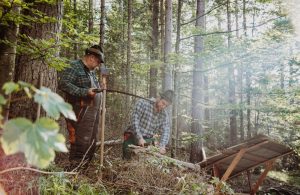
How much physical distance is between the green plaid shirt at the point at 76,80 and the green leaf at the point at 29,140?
371 centimetres

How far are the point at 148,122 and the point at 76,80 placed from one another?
178 centimetres

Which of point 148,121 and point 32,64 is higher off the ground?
point 32,64

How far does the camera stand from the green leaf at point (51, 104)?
3.89 ft

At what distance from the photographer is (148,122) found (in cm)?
612

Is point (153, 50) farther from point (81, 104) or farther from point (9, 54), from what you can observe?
point (9, 54)

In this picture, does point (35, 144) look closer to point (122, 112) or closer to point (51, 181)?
point (51, 181)

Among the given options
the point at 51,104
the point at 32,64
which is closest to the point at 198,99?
the point at 32,64

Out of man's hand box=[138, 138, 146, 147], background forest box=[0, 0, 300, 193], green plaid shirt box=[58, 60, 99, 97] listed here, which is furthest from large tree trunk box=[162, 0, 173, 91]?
green plaid shirt box=[58, 60, 99, 97]

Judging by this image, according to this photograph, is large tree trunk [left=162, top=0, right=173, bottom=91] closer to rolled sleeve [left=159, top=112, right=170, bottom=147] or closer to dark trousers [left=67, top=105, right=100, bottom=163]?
rolled sleeve [left=159, top=112, right=170, bottom=147]

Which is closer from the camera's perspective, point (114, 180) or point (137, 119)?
point (114, 180)

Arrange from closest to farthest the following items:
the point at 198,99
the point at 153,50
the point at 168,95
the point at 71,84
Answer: the point at 71,84, the point at 168,95, the point at 198,99, the point at 153,50

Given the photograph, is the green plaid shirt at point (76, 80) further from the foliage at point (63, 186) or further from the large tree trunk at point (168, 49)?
the large tree trunk at point (168, 49)

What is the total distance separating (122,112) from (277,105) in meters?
6.33

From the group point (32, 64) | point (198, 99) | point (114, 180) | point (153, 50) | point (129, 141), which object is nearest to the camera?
point (114, 180)
